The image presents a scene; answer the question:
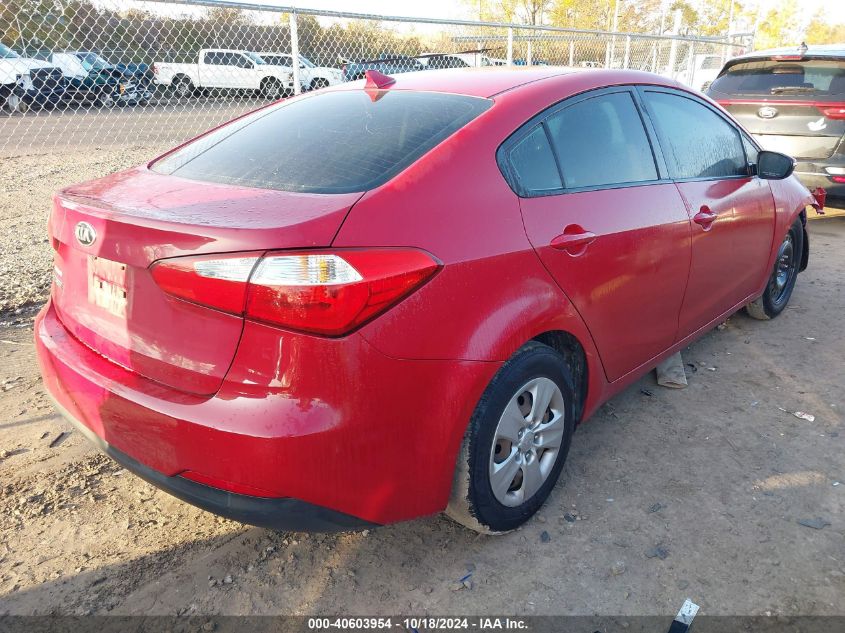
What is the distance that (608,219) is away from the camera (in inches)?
104

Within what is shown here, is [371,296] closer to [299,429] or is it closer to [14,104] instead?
[299,429]

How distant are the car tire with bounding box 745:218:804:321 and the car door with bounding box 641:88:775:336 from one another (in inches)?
21.9

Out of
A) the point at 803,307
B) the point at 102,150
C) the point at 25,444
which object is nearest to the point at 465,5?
the point at 102,150

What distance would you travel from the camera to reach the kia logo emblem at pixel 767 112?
6789 millimetres

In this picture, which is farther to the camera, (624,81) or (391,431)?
(624,81)

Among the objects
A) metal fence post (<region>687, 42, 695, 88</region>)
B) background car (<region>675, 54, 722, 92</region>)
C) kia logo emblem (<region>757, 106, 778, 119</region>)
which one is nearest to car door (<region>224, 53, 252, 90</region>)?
kia logo emblem (<region>757, 106, 778, 119</region>)

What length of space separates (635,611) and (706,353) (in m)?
2.40

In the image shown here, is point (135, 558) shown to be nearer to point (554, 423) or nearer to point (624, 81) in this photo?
point (554, 423)

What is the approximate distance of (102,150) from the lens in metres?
11.5

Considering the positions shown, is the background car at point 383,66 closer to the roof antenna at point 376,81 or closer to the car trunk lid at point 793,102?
the car trunk lid at point 793,102

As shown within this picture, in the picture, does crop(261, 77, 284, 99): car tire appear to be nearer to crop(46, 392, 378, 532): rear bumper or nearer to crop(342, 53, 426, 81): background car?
crop(342, 53, 426, 81): background car

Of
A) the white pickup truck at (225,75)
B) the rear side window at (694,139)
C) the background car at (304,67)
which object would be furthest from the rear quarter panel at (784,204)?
the white pickup truck at (225,75)

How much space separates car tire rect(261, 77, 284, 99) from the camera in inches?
280

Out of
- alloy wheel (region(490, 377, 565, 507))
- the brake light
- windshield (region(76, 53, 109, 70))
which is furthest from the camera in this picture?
windshield (region(76, 53, 109, 70))
